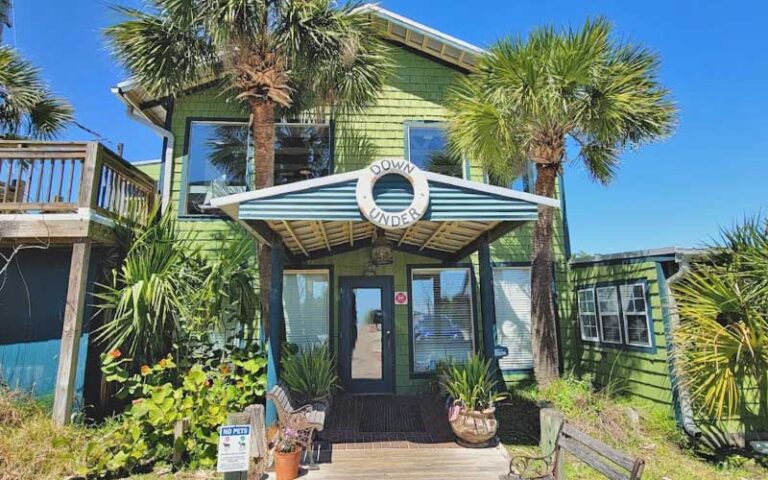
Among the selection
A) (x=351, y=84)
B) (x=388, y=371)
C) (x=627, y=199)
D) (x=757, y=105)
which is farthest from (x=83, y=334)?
(x=627, y=199)

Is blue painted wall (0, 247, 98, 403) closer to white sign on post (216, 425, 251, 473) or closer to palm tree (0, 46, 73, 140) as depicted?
palm tree (0, 46, 73, 140)

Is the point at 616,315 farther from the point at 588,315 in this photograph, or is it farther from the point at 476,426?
the point at 476,426

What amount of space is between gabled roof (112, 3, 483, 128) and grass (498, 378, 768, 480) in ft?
21.1

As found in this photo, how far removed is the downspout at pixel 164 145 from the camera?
8539mm

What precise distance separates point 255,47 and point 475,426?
19.9 feet

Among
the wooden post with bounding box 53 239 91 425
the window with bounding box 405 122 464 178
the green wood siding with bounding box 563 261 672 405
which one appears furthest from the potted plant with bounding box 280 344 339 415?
the green wood siding with bounding box 563 261 672 405

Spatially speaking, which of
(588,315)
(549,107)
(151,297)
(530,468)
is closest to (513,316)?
(588,315)

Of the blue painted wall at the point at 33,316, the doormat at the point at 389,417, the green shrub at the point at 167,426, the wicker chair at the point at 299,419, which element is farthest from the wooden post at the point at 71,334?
the doormat at the point at 389,417

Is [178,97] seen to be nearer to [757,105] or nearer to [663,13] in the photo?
[663,13]

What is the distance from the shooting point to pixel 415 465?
4.89m

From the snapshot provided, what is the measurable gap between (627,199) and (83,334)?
84.5 ft

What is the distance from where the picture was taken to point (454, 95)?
8438mm

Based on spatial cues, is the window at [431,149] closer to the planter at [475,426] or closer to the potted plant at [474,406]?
the potted plant at [474,406]

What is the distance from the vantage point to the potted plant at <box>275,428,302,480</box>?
445 cm
